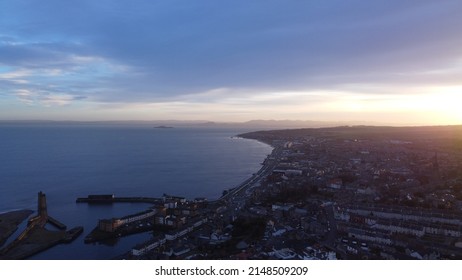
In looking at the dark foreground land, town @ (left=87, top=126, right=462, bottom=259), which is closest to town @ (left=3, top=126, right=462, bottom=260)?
town @ (left=87, top=126, right=462, bottom=259)

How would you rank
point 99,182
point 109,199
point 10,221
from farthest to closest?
point 99,182 < point 109,199 < point 10,221

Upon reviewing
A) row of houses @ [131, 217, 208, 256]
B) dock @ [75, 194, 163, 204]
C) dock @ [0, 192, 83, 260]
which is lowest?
dock @ [75, 194, 163, 204]

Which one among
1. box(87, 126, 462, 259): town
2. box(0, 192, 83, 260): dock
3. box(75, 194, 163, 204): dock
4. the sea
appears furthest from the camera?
box(75, 194, 163, 204): dock

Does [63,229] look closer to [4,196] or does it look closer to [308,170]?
[4,196]

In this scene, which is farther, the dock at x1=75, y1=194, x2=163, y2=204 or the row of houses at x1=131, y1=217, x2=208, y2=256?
the dock at x1=75, y1=194, x2=163, y2=204

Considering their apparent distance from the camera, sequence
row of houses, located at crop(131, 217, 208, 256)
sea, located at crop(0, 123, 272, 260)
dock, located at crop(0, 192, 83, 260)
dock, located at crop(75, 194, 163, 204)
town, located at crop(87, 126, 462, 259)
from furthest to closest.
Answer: dock, located at crop(75, 194, 163, 204)
sea, located at crop(0, 123, 272, 260)
dock, located at crop(0, 192, 83, 260)
row of houses, located at crop(131, 217, 208, 256)
town, located at crop(87, 126, 462, 259)

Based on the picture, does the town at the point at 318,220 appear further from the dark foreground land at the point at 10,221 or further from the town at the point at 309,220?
the dark foreground land at the point at 10,221

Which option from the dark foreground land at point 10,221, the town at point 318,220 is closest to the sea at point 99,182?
the dark foreground land at point 10,221

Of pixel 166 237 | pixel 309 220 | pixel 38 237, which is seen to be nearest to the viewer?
pixel 166 237

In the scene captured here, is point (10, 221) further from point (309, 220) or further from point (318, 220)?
point (318, 220)

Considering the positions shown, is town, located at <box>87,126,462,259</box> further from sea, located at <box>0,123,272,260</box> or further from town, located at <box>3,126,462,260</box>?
→ sea, located at <box>0,123,272,260</box>

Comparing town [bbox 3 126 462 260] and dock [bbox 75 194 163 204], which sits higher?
town [bbox 3 126 462 260]

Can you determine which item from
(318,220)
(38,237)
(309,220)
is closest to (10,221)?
→ (38,237)
